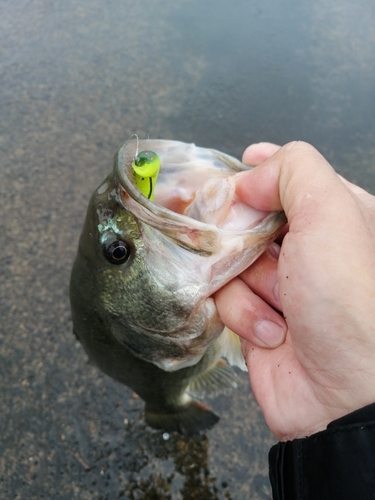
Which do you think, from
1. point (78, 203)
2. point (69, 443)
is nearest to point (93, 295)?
point (69, 443)

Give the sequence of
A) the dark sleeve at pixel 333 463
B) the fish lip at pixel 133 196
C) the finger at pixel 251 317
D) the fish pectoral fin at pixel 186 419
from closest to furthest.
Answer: the dark sleeve at pixel 333 463 < the fish lip at pixel 133 196 < the finger at pixel 251 317 < the fish pectoral fin at pixel 186 419

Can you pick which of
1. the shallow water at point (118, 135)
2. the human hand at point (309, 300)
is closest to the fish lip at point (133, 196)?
the human hand at point (309, 300)

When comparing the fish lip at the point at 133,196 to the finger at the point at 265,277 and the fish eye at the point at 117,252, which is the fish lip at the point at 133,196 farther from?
the finger at the point at 265,277

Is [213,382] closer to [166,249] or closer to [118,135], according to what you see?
[166,249]

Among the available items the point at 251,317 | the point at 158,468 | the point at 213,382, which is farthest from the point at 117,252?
the point at 158,468

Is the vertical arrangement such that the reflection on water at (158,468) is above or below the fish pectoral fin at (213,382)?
below

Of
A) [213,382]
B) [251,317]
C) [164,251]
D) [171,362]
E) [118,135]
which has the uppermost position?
[164,251]

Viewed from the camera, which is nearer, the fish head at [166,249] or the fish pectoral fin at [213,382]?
the fish head at [166,249]
